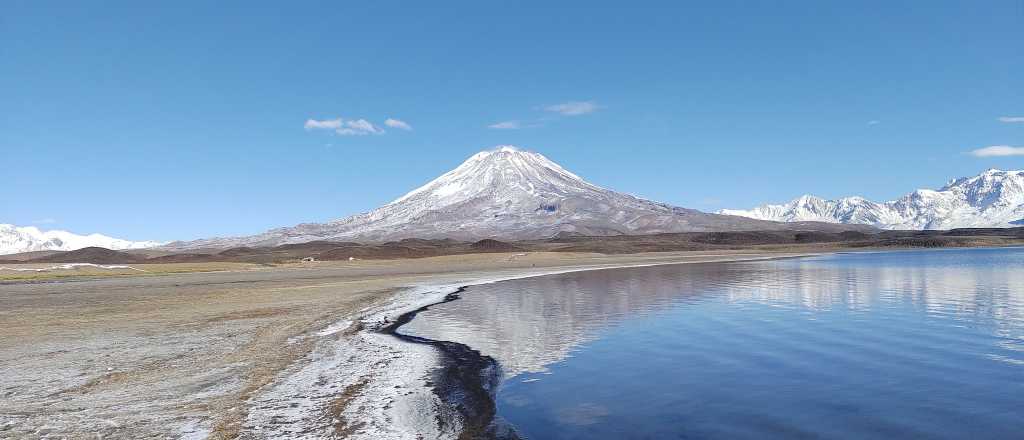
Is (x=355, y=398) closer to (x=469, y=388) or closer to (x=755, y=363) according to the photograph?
(x=469, y=388)

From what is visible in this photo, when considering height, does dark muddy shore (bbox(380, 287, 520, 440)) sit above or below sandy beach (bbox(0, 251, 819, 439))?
below

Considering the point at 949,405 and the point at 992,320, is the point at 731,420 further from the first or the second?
the point at 992,320

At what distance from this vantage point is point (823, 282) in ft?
148

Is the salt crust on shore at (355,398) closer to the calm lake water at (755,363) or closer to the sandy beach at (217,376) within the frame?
the sandy beach at (217,376)

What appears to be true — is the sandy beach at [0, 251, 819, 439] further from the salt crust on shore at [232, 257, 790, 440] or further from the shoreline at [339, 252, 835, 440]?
the shoreline at [339, 252, 835, 440]

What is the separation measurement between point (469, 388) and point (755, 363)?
7.82 m

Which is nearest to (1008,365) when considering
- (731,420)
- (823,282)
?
(731,420)

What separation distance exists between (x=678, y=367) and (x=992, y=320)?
14.8 meters

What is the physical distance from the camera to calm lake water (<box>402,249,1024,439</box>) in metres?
12.2

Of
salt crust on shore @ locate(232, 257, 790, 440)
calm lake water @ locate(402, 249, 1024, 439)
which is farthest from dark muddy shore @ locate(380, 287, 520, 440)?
calm lake water @ locate(402, 249, 1024, 439)

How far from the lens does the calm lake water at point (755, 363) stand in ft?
40.0

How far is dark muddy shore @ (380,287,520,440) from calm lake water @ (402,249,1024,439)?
428 mm

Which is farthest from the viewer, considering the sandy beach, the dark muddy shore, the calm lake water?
the calm lake water

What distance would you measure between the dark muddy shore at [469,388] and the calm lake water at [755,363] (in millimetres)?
428
